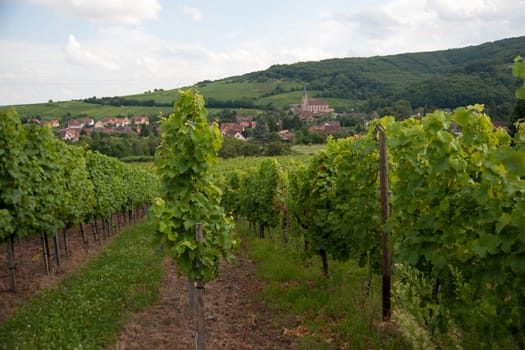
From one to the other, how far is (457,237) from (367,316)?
9.31ft

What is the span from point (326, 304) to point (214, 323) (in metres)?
2.17

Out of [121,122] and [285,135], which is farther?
[121,122]

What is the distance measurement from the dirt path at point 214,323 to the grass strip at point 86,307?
307mm

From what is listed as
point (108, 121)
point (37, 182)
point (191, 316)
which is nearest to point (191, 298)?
point (191, 316)

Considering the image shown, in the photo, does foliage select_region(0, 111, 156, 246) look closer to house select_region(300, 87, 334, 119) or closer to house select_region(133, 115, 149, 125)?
house select_region(133, 115, 149, 125)

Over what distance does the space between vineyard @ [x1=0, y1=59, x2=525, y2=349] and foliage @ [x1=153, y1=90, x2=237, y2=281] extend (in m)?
0.02

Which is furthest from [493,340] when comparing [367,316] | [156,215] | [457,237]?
[156,215]

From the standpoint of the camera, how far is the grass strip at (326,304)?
19.5ft

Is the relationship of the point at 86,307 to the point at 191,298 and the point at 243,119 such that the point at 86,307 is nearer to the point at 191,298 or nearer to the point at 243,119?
the point at 191,298

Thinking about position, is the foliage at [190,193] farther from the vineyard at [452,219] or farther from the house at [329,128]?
the house at [329,128]

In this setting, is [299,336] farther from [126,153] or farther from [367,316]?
[126,153]

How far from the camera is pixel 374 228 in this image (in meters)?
6.82

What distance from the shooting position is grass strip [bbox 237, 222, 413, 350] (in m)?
5.95

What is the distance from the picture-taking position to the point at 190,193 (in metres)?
6.57
